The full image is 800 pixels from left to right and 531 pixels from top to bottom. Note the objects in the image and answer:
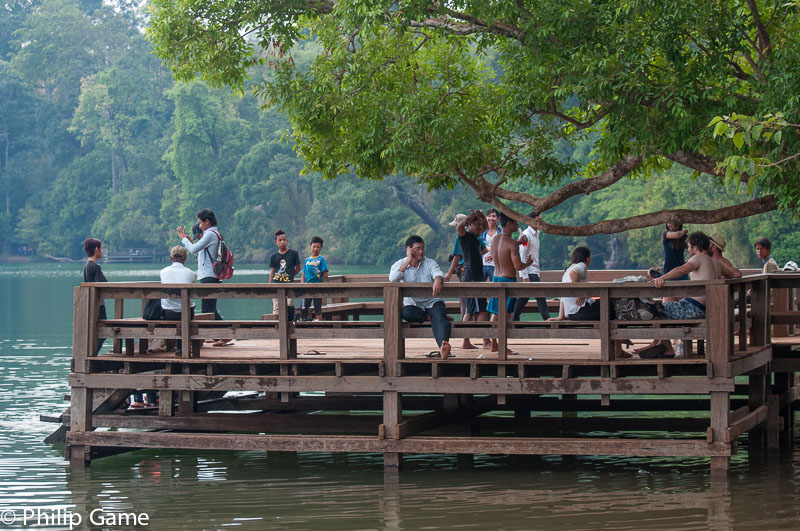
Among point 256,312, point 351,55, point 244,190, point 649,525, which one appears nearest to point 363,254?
point 244,190

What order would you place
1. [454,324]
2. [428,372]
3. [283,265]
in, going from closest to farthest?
1. [454,324]
2. [428,372]
3. [283,265]

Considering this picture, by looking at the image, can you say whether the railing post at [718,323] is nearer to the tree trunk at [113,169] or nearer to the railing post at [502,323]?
the railing post at [502,323]

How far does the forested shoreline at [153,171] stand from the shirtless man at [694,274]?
48.6 metres

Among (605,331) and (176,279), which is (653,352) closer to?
(605,331)

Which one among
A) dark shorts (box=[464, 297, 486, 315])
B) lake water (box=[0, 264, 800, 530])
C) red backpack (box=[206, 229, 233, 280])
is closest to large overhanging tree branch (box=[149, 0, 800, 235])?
dark shorts (box=[464, 297, 486, 315])

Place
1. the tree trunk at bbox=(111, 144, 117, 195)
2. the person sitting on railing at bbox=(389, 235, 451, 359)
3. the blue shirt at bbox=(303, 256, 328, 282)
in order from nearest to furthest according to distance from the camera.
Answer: the person sitting on railing at bbox=(389, 235, 451, 359), the blue shirt at bbox=(303, 256, 328, 282), the tree trunk at bbox=(111, 144, 117, 195)

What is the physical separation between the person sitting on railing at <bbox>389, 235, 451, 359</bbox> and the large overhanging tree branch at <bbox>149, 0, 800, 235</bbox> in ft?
8.08

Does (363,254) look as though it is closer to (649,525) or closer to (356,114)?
Result: (356,114)

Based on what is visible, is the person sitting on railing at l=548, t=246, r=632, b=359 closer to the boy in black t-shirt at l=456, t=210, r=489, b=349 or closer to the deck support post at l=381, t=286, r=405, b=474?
the boy in black t-shirt at l=456, t=210, r=489, b=349

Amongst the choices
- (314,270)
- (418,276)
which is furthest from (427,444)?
(314,270)

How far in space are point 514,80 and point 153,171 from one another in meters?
80.8

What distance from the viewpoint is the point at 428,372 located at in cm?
1191

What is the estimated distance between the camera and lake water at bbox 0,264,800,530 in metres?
10.2

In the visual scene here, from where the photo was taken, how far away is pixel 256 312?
120ft
